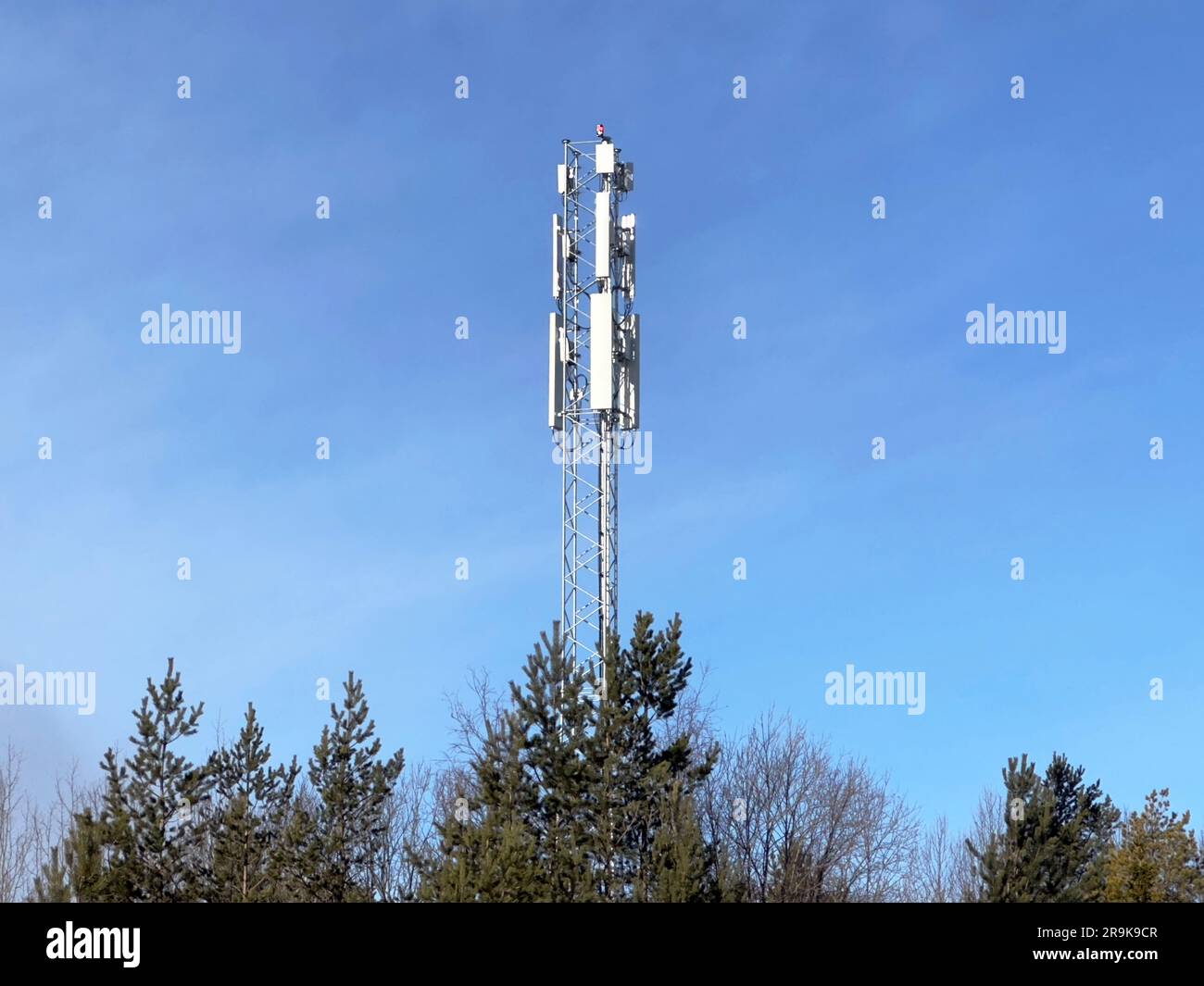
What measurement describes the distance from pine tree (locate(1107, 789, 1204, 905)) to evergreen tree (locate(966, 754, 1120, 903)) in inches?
48.4

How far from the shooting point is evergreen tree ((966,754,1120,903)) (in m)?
37.1

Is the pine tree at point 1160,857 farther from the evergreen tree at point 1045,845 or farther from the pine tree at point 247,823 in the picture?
the pine tree at point 247,823

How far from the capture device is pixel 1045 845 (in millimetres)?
37406

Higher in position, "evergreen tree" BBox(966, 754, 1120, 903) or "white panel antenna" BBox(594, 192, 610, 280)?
"white panel antenna" BBox(594, 192, 610, 280)

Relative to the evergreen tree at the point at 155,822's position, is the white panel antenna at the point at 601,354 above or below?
above

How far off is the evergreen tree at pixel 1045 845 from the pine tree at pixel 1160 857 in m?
1.23

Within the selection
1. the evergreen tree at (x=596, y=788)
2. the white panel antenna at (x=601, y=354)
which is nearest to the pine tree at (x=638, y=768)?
the evergreen tree at (x=596, y=788)

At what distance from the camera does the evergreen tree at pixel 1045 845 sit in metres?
37.1

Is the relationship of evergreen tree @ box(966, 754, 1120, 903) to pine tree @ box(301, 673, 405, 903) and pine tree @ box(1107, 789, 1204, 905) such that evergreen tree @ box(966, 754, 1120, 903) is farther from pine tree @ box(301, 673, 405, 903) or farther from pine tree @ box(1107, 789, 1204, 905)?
pine tree @ box(301, 673, 405, 903)

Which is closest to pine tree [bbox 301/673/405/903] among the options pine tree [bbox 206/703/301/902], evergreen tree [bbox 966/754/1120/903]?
pine tree [bbox 206/703/301/902]

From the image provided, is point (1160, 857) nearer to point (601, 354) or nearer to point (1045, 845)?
point (1045, 845)

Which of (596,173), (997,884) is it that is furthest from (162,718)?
(997,884)

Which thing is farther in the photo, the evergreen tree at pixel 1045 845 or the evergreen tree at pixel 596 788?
the evergreen tree at pixel 1045 845
